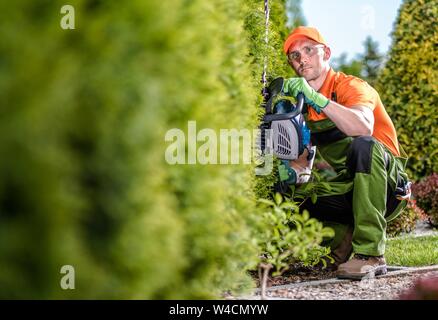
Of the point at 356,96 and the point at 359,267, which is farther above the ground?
the point at 356,96

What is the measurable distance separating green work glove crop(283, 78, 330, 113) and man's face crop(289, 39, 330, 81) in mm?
558

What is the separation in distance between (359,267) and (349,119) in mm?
1106

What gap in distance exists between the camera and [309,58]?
18.0 feet

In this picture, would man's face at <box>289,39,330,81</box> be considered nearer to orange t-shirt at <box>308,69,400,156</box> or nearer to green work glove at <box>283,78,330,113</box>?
orange t-shirt at <box>308,69,400,156</box>

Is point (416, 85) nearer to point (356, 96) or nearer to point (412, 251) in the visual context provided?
point (412, 251)

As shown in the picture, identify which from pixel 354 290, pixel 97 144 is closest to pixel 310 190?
pixel 354 290

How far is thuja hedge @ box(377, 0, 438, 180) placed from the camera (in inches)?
387

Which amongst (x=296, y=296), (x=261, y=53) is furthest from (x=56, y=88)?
(x=261, y=53)

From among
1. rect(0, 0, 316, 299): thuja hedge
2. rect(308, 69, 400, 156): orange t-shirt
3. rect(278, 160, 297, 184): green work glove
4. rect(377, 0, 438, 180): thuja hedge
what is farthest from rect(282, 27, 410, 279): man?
rect(377, 0, 438, 180): thuja hedge

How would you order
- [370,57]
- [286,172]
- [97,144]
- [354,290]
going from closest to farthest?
[97,144] < [354,290] < [286,172] < [370,57]

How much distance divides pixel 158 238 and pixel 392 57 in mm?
8500

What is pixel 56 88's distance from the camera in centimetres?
195

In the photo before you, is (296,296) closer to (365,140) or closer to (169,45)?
(365,140)

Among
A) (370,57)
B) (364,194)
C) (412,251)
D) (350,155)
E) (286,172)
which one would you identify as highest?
(370,57)
